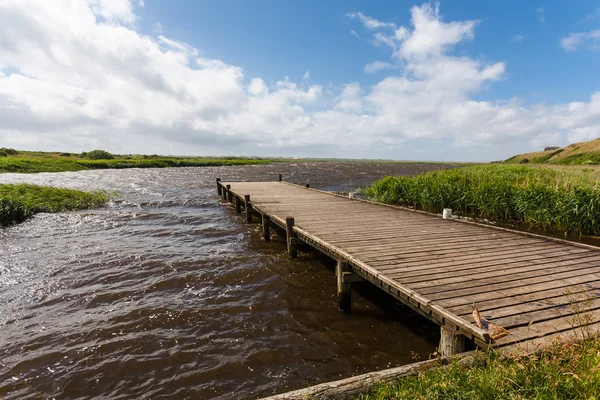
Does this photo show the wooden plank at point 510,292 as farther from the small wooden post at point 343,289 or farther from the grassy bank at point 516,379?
the small wooden post at point 343,289

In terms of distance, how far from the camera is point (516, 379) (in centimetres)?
286

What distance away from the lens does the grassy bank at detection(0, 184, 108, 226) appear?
50.0 feet

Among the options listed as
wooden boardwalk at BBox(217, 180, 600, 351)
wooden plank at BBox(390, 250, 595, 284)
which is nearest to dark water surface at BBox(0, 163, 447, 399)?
wooden boardwalk at BBox(217, 180, 600, 351)

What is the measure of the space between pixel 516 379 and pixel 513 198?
13.4 m

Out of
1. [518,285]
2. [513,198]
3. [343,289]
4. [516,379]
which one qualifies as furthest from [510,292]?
[513,198]

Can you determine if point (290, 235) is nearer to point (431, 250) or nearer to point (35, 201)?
point (431, 250)

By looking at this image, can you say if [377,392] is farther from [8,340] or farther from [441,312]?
[8,340]

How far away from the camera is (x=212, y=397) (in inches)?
177

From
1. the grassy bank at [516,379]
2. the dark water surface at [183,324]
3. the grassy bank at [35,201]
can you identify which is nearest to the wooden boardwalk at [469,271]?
the grassy bank at [516,379]

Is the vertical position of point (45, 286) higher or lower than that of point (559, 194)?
lower

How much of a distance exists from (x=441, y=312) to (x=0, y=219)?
1963 centimetres

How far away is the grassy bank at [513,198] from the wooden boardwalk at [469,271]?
5218mm

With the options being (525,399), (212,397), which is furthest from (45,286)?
(525,399)

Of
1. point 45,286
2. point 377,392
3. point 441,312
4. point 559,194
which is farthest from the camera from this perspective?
point 559,194
